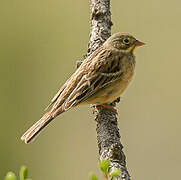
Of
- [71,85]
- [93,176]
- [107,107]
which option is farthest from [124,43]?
[93,176]

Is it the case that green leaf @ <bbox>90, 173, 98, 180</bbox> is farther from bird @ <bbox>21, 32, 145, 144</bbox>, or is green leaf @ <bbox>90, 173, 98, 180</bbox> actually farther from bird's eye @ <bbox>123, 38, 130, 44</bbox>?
bird's eye @ <bbox>123, 38, 130, 44</bbox>

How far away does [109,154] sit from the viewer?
3.96 metres

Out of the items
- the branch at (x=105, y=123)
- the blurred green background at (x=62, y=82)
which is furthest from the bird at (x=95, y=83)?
the blurred green background at (x=62, y=82)

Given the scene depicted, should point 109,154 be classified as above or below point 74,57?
below

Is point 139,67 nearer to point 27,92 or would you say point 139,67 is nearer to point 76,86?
point 27,92

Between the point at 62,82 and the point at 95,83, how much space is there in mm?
4694

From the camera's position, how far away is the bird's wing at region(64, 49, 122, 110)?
509 cm

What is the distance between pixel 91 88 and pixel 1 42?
17.0ft

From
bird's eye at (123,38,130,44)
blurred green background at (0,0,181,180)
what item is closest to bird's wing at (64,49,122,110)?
bird's eye at (123,38,130,44)

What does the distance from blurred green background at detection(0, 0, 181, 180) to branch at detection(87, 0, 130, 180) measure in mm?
3567

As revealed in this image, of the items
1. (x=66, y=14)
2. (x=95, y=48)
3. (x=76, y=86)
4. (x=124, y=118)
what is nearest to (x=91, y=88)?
(x=76, y=86)

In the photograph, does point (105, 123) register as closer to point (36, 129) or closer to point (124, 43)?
point (36, 129)

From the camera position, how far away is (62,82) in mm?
9859

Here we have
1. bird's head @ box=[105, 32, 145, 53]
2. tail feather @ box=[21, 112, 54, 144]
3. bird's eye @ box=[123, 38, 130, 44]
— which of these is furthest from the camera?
bird's eye @ box=[123, 38, 130, 44]
